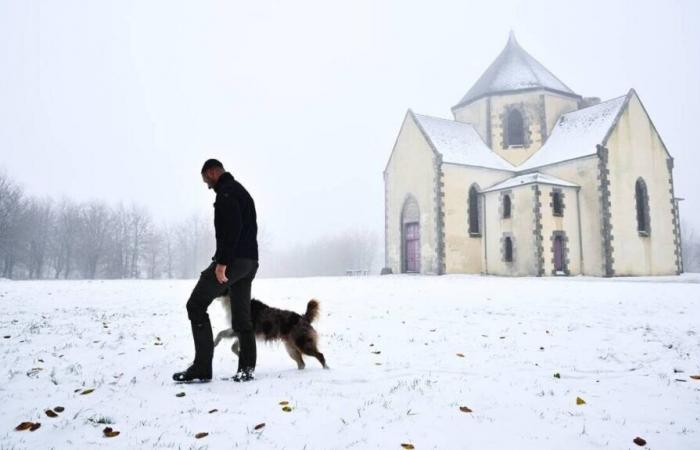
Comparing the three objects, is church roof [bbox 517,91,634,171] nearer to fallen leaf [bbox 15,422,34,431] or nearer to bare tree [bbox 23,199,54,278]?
fallen leaf [bbox 15,422,34,431]

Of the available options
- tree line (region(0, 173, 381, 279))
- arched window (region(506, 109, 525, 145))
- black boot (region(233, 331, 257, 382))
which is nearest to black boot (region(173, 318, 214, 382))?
black boot (region(233, 331, 257, 382))

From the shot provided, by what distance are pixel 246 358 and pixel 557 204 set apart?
2542cm

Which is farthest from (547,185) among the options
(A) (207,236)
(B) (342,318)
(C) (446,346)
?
(A) (207,236)

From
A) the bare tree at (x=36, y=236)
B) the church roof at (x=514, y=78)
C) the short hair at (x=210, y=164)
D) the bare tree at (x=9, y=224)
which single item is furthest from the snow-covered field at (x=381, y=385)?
the bare tree at (x=36, y=236)

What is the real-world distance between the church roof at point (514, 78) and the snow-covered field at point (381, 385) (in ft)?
81.8

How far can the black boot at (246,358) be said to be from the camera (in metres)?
5.19

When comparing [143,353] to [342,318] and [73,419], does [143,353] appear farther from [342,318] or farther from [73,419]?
[342,318]

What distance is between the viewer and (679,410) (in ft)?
14.5

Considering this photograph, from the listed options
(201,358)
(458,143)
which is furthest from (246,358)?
(458,143)

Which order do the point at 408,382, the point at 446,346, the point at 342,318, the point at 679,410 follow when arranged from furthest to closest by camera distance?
1. the point at 342,318
2. the point at 446,346
3. the point at 408,382
4. the point at 679,410

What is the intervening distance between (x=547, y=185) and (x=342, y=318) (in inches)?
799

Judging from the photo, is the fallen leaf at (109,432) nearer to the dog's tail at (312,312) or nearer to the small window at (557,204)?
the dog's tail at (312,312)

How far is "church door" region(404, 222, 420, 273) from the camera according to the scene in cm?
3030

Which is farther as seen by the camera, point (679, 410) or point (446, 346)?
point (446, 346)
